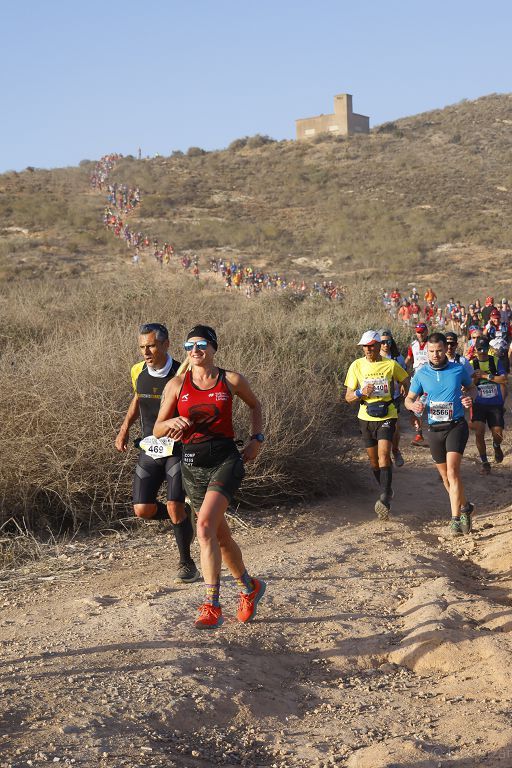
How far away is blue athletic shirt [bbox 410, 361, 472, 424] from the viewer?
8.42m

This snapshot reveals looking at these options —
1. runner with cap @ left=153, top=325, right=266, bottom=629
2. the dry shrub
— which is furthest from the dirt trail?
the dry shrub

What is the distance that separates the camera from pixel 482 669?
523 centimetres

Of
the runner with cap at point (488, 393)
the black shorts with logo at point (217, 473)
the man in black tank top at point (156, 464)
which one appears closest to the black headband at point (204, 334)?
the black shorts with logo at point (217, 473)

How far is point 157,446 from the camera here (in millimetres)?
6465

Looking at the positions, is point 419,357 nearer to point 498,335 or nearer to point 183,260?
point 498,335

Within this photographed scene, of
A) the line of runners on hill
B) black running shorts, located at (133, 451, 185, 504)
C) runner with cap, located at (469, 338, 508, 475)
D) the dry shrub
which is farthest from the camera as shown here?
the line of runners on hill

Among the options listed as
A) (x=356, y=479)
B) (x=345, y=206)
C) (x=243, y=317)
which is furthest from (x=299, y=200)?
(x=356, y=479)

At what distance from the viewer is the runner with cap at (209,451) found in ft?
18.4

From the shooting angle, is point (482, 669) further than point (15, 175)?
No

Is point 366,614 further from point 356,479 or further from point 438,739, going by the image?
point 356,479

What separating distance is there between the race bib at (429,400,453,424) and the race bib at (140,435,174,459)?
2948 millimetres

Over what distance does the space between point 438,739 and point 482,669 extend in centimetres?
96

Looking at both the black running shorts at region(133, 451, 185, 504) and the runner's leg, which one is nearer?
the black running shorts at region(133, 451, 185, 504)

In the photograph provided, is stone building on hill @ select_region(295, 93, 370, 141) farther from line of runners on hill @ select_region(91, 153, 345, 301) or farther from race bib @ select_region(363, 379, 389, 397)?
race bib @ select_region(363, 379, 389, 397)
